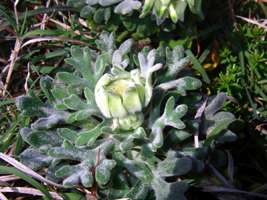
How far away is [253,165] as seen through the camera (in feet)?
9.32

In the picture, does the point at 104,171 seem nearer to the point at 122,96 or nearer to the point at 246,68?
the point at 122,96

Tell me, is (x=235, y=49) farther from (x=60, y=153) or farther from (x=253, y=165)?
(x=60, y=153)

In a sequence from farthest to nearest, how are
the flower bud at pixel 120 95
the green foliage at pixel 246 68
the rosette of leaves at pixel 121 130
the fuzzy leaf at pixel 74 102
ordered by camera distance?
the green foliage at pixel 246 68 → the fuzzy leaf at pixel 74 102 → the rosette of leaves at pixel 121 130 → the flower bud at pixel 120 95

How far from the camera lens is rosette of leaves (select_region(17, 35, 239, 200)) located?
7.82ft

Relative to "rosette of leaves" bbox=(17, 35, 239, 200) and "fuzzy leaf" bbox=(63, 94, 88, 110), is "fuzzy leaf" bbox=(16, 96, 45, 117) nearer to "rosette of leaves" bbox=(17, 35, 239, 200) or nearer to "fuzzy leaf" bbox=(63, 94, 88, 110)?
"rosette of leaves" bbox=(17, 35, 239, 200)

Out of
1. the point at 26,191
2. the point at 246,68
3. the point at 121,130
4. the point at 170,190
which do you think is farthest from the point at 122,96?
the point at 246,68

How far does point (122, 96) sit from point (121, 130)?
261 mm

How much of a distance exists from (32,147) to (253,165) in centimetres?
111

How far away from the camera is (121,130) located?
250cm

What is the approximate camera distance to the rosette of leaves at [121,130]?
7.82 ft

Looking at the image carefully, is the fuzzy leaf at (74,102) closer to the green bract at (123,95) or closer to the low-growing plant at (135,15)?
the green bract at (123,95)

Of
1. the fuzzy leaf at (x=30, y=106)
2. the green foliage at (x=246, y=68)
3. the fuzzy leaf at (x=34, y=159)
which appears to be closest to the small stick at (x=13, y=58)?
the fuzzy leaf at (x=30, y=106)

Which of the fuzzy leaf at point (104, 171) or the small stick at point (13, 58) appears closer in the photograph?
the fuzzy leaf at point (104, 171)

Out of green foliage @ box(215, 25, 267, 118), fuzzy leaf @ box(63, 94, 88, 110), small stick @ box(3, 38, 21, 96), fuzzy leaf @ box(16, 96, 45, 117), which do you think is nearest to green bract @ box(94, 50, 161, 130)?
fuzzy leaf @ box(63, 94, 88, 110)
